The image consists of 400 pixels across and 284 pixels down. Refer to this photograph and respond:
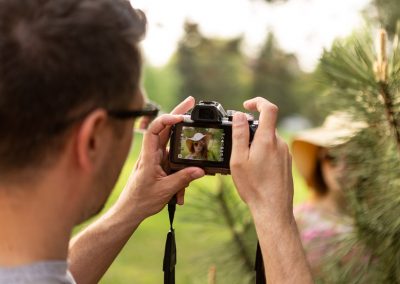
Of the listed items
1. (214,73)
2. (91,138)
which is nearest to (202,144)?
(91,138)

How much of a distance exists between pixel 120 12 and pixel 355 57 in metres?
0.51

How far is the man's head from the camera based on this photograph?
0.89m

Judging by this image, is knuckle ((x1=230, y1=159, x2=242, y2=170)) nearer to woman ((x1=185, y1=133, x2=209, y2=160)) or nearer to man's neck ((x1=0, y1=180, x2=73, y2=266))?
woman ((x1=185, y1=133, x2=209, y2=160))

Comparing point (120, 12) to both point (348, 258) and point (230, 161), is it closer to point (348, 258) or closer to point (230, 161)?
point (230, 161)

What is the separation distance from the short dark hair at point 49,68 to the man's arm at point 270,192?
1.00 feet

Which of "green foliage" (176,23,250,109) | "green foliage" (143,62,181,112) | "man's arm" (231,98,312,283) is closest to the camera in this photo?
"man's arm" (231,98,312,283)

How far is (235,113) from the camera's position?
4.12 feet

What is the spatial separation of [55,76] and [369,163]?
2.12 ft

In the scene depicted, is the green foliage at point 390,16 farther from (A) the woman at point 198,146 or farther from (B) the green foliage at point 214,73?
(B) the green foliage at point 214,73

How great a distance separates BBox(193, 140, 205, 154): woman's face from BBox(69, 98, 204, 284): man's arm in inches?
1.6

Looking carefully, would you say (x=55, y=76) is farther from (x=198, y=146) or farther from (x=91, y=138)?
(x=198, y=146)

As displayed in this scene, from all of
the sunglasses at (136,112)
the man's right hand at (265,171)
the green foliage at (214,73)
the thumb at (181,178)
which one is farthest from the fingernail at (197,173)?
the green foliage at (214,73)

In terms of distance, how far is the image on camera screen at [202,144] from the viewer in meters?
1.28

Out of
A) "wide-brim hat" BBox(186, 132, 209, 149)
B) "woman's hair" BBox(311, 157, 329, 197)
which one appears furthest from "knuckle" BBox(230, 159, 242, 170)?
"woman's hair" BBox(311, 157, 329, 197)
